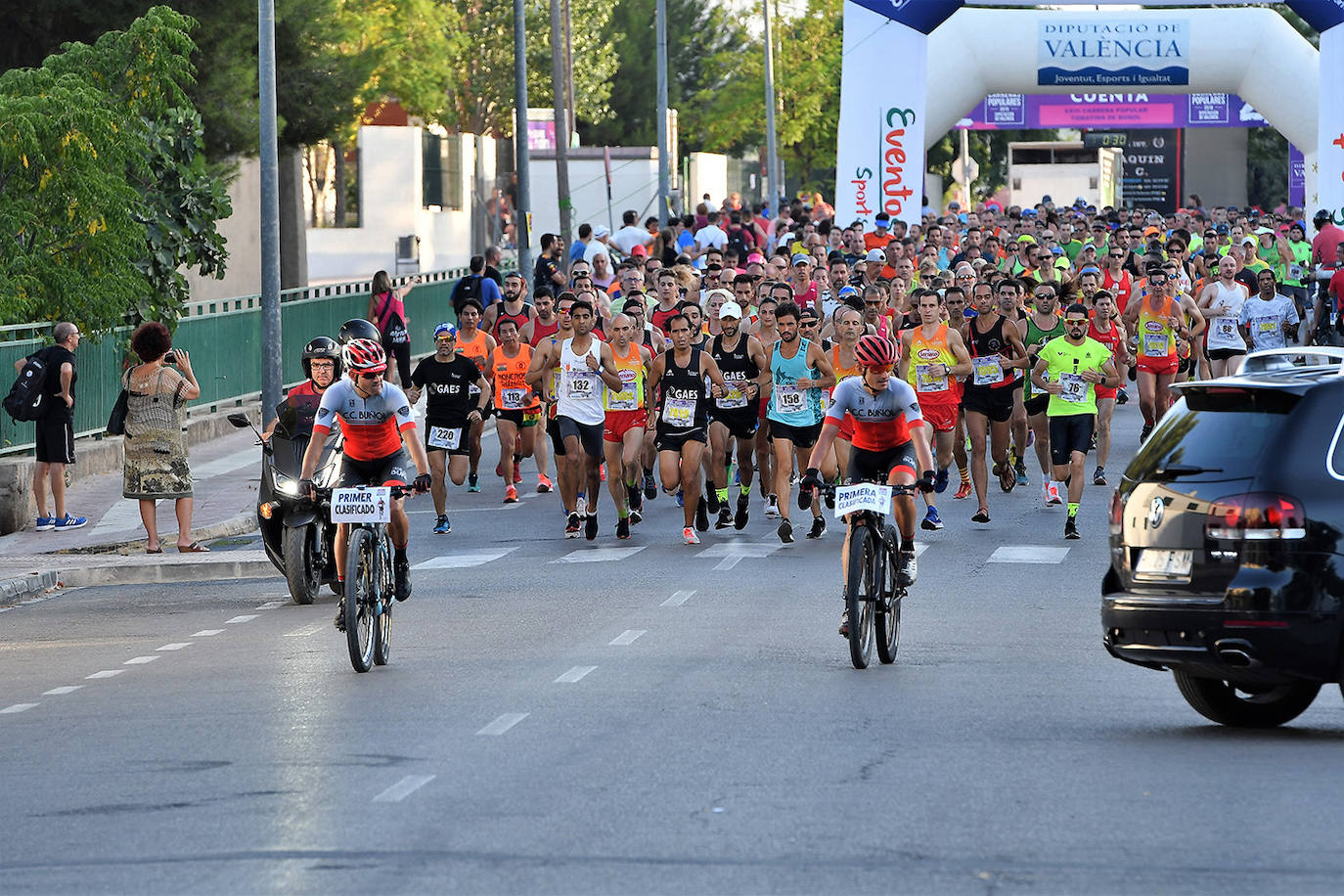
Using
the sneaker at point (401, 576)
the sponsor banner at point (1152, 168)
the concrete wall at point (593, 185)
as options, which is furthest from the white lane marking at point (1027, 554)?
the sponsor banner at point (1152, 168)

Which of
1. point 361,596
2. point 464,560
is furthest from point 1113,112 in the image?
point 361,596

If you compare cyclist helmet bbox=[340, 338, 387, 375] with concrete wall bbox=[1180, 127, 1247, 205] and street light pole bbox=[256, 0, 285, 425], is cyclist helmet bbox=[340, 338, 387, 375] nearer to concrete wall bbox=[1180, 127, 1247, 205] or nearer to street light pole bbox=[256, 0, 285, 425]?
street light pole bbox=[256, 0, 285, 425]

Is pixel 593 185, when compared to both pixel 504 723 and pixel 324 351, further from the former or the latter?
pixel 504 723

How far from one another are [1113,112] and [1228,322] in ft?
144

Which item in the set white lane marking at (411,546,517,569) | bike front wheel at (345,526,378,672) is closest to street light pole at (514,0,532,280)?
white lane marking at (411,546,517,569)

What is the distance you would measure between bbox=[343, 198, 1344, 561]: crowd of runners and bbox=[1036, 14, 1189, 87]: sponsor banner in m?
12.2

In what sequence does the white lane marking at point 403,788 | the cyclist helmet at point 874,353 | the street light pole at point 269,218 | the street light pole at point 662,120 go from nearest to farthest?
the white lane marking at point 403,788
the cyclist helmet at point 874,353
the street light pole at point 269,218
the street light pole at point 662,120

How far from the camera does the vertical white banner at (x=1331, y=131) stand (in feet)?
110

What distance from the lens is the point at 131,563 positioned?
57.9 feet

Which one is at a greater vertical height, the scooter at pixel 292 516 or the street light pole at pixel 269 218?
the street light pole at pixel 269 218

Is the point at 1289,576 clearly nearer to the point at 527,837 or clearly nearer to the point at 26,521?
the point at 527,837

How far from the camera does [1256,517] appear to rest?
30.5ft

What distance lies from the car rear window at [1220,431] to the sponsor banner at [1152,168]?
6863cm

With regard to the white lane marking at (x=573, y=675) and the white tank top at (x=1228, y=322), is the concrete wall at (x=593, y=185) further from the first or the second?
the white lane marking at (x=573, y=675)
